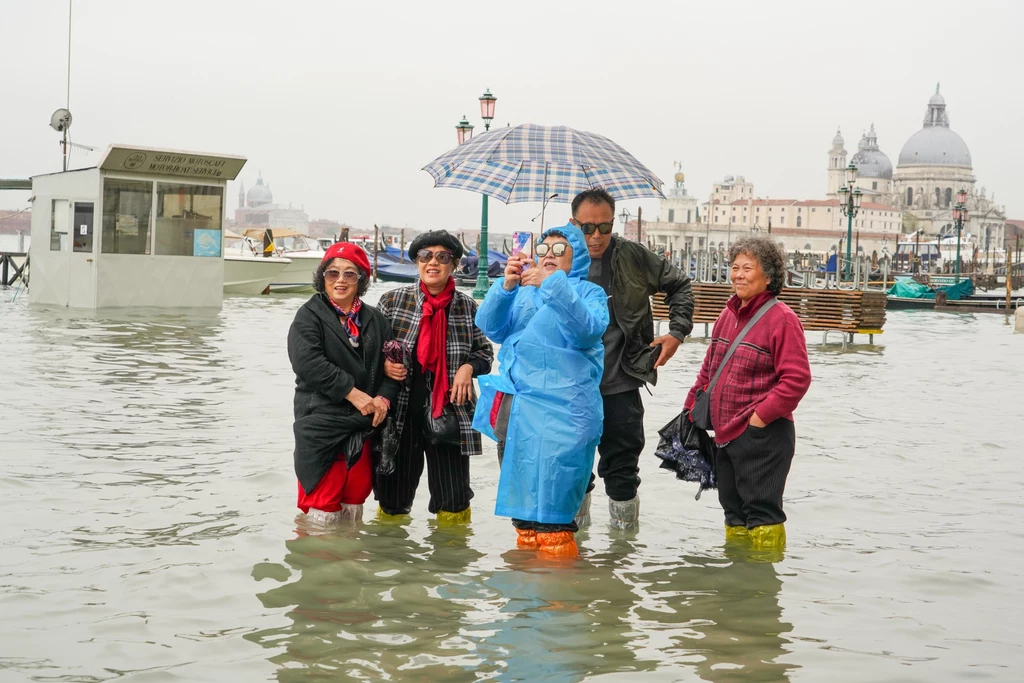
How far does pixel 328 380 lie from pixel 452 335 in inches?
24.6

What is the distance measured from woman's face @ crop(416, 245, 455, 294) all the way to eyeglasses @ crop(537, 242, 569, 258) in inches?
23.3

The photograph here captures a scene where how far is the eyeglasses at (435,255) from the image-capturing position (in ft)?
16.9

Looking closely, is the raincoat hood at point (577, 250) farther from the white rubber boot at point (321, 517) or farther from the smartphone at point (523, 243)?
the white rubber boot at point (321, 517)

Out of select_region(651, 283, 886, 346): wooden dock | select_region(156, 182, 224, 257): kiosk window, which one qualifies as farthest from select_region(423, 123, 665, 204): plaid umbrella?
select_region(156, 182, 224, 257): kiosk window

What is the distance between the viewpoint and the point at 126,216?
66.6 ft

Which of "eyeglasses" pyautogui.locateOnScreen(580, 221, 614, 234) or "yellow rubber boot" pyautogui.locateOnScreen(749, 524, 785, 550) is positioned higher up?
"eyeglasses" pyautogui.locateOnScreen(580, 221, 614, 234)

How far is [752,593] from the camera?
16.1 ft

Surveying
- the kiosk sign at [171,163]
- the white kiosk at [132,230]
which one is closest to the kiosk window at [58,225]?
the white kiosk at [132,230]

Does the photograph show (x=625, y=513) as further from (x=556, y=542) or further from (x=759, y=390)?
(x=759, y=390)

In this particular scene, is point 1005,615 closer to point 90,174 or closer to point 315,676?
point 315,676

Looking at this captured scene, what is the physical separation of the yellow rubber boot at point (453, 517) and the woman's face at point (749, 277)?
179 cm

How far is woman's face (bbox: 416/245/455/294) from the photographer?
16.9 ft

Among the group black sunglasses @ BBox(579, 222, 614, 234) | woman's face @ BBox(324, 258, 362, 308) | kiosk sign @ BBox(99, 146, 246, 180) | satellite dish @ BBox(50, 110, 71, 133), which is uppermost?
satellite dish @ BBox(50, 110, 71, 133)

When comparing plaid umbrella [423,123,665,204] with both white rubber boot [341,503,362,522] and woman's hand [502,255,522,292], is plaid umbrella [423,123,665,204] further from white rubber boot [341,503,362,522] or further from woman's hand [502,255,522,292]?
white rubber boot [341,503,362,522]
